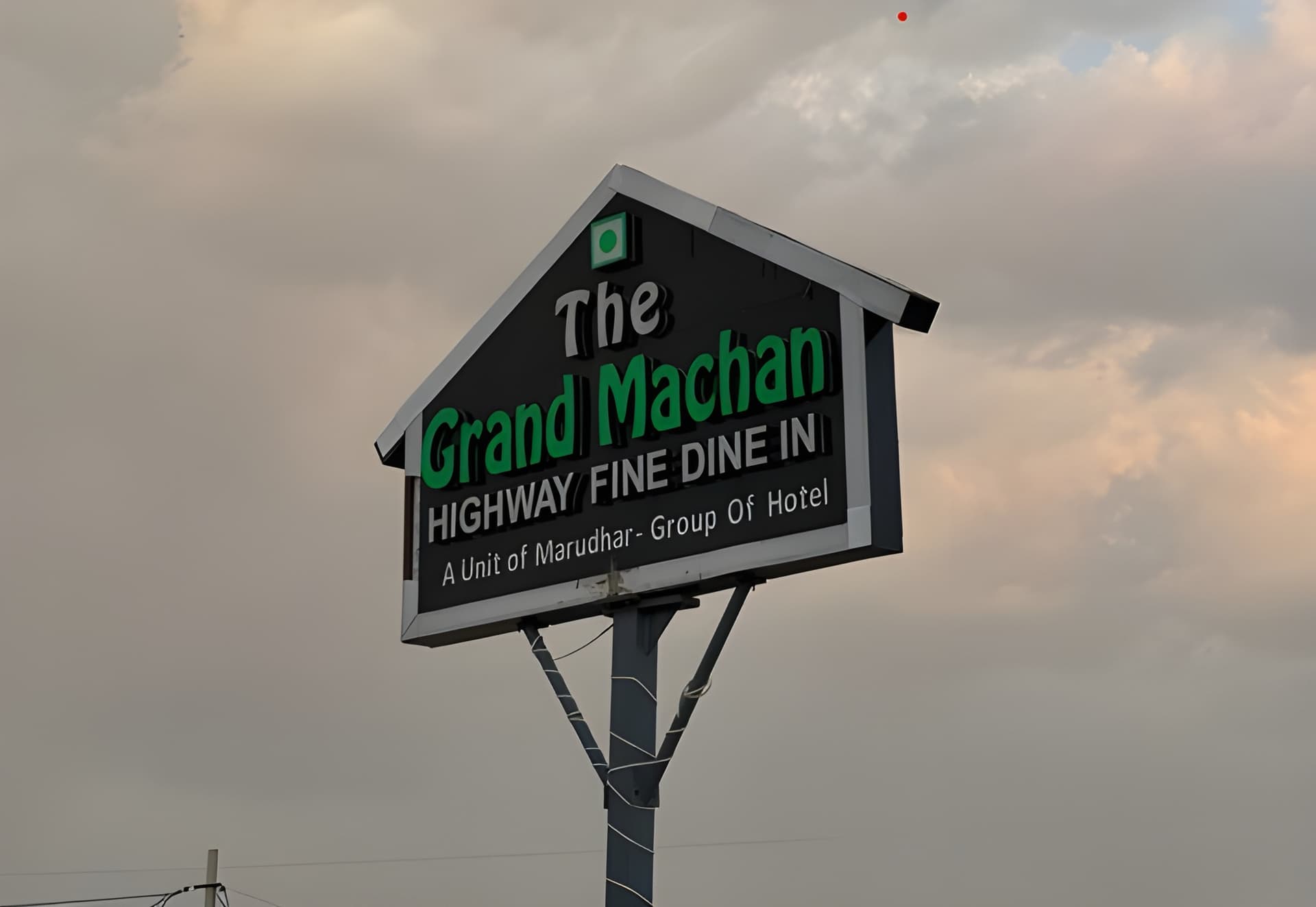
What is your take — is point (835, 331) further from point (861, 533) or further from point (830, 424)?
point (861, 533)

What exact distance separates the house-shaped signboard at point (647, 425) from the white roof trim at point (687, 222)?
0.06 feet

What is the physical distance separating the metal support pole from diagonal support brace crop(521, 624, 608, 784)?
221 millimetres

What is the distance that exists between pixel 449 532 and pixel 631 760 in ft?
11.4

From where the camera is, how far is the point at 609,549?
15867 mm

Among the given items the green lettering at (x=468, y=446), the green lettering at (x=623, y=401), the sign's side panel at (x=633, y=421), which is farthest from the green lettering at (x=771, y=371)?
the green lettering at (x=468, y=446)

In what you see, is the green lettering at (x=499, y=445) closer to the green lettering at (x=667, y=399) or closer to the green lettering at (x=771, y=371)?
the green lettering at (x=667, y=399)

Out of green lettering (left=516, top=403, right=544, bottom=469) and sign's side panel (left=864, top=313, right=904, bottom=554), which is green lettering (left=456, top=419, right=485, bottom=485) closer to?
green lettering (left=516, top=403, right=544, bottom=469)

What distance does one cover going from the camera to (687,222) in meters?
16.2

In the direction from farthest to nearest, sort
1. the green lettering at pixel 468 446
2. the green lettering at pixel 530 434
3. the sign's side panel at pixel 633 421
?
1. the green lettering at pixel 468 446
2. the green lettering at pixel 530 434
3. the sign's side panel at pixel 633 421

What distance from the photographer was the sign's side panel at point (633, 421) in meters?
14.9

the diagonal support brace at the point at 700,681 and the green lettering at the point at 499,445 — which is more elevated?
the green lettering at the point at 499,445

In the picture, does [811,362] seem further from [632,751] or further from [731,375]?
[632,751]

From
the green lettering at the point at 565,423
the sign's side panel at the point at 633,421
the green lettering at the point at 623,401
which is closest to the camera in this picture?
the sign's side panel at the point at 633,421

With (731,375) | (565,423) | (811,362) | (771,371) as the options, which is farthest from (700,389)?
(565,423)
